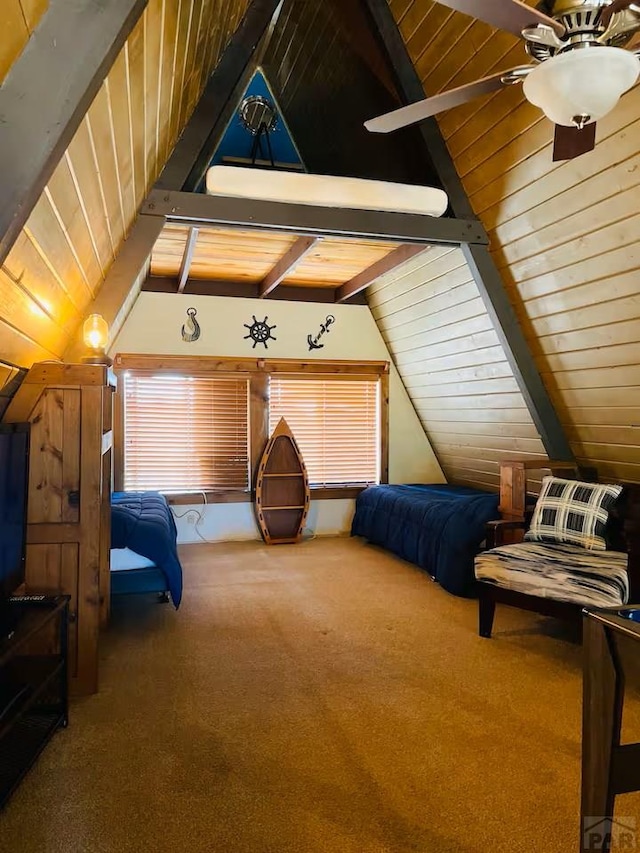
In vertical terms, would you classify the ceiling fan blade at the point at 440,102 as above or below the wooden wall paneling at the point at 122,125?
above

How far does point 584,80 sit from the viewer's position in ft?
4.97

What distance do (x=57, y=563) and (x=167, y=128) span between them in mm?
1979

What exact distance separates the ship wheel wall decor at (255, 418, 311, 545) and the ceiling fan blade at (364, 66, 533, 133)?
11.0ft

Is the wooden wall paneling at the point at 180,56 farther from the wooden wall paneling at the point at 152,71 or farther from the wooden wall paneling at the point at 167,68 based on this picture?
the wooden wall paneling at the point at 152,71

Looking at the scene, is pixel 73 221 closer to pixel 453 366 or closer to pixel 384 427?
pixel 453 366

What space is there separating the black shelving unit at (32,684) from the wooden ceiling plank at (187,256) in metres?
2.24

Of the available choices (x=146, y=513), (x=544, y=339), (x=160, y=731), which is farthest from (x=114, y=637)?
(x=544, y=339)

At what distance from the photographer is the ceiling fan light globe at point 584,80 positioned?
4.86 ft

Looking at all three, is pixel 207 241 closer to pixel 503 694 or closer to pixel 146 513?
pixel 146 513

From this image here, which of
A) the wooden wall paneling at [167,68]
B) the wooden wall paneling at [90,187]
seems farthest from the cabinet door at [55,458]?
the wooden wall paneling at [167,68]

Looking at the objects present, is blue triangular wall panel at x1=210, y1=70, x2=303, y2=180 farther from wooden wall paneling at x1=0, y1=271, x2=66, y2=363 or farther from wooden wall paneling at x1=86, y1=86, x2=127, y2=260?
wooden wall paneling at x1=0, y1=271, x2=66, y2=363

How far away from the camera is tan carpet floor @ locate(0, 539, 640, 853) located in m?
1.66

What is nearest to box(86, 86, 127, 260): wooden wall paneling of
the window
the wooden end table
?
the wooden end table

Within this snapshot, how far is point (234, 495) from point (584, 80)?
4.34 metres
